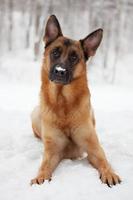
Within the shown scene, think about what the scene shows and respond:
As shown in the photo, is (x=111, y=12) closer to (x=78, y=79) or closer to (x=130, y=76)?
(x=130, y=76)

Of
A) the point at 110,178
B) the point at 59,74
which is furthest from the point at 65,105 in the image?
the point at 110,178

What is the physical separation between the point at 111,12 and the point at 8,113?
20.1m

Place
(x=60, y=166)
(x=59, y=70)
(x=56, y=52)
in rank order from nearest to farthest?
1. (x=59, y=70)
2. (x=60, y=166)
3. (x=56, y=52)

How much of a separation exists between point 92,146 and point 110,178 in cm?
62

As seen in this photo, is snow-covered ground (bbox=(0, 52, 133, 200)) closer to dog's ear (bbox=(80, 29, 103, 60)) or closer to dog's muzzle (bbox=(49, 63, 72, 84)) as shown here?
dog's muzzle (bbox=(49, 63, 72, 84))

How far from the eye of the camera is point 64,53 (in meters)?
5.00

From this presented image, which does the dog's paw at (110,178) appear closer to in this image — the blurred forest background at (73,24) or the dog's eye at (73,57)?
the dog's eye at (73,57)

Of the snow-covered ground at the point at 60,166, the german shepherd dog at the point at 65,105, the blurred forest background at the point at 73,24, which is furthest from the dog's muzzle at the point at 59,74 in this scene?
the blurred forest background at the point at 73,24

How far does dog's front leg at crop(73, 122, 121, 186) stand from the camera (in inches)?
184

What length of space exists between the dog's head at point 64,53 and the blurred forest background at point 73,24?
744 inches

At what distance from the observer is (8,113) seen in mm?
8516

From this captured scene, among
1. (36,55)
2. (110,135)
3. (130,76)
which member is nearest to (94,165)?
(110,135)

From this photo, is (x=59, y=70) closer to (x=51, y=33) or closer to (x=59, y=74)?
(x=59, y=74)

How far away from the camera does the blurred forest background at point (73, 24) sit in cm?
2634
